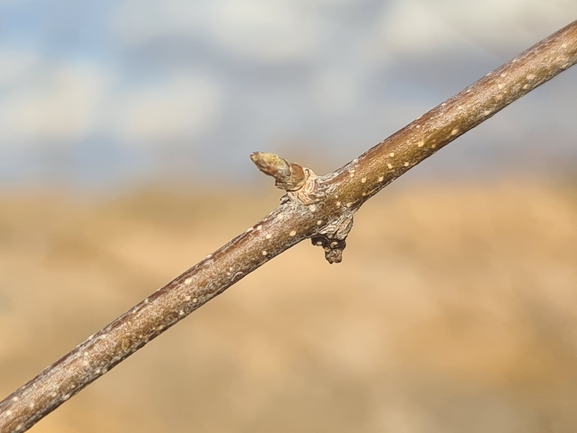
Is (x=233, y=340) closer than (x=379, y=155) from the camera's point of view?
No

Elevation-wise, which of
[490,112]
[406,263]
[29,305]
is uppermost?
[29,305]

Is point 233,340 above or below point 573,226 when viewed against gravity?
above

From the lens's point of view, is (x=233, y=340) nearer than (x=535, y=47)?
No

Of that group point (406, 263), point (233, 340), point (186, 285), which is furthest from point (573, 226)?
point (186, 285)

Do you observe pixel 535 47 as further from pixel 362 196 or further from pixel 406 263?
pixel 406 263

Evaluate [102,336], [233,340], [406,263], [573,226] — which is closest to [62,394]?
[102,336]

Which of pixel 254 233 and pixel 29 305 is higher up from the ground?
pixel 29 305

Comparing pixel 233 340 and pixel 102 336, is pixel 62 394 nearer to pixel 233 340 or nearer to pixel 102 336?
pixel 102 336

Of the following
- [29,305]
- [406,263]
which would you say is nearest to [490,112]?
[406,263]

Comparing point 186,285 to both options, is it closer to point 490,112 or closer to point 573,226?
point 490,112
